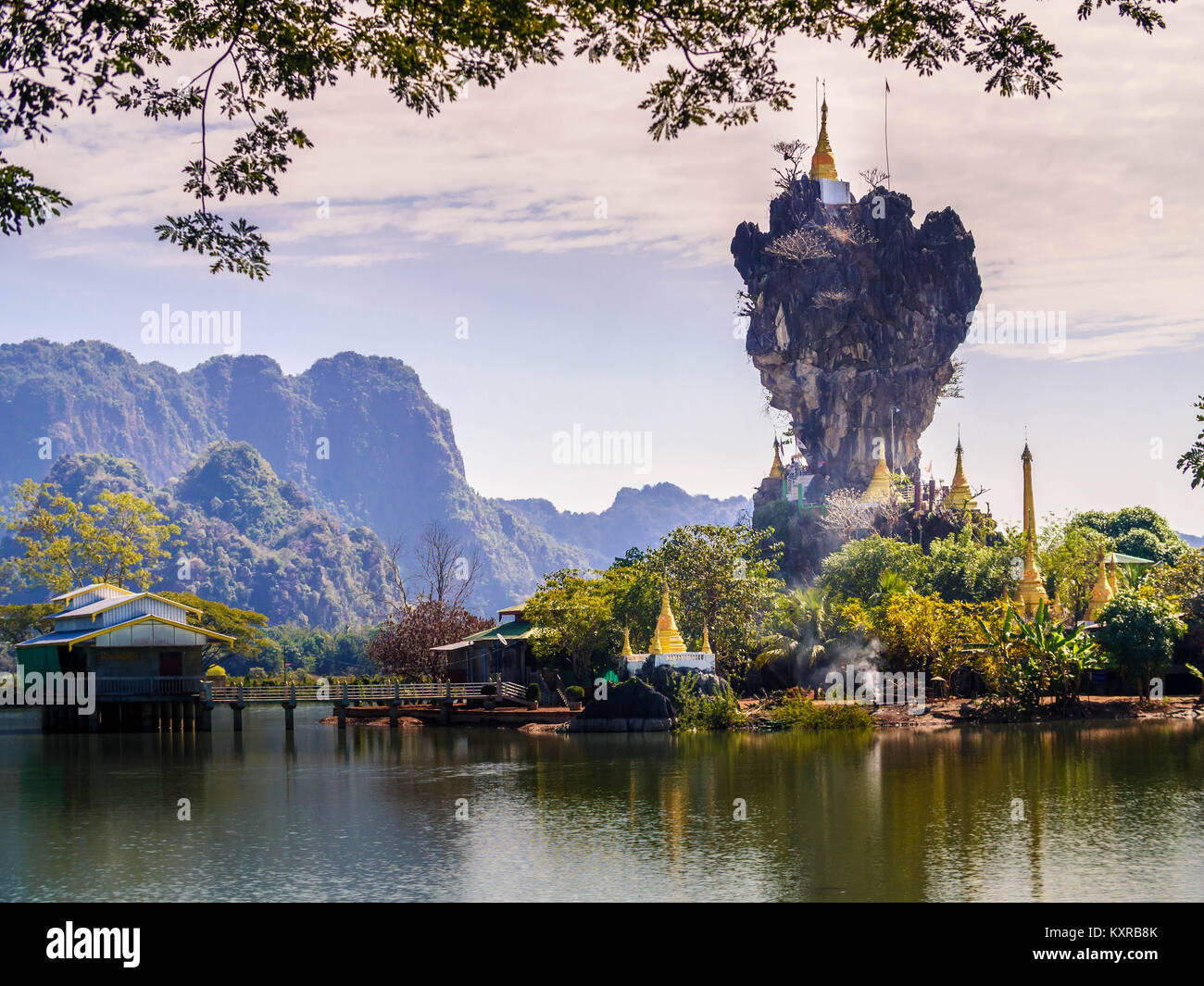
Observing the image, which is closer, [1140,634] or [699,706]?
[699,706]

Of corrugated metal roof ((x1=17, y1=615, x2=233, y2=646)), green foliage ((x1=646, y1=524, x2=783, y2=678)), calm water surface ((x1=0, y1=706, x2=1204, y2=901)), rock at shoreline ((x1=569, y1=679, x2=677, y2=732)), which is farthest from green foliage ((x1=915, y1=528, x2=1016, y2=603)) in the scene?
corrugated metal roof ((x1=17, y1=615, x2=233, y2=646))

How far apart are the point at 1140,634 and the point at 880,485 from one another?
3893 cm

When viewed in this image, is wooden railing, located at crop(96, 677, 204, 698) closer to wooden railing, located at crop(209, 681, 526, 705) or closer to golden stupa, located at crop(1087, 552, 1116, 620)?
wooden railing, located at crop(209, 681, 526, 705)

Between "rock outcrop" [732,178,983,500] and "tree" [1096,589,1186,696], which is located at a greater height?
"rock outcrop" [732,178,983,500]

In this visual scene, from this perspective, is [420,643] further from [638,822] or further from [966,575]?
[638,822]

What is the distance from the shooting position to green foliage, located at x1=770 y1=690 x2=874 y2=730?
4747 cm

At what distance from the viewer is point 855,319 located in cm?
9669

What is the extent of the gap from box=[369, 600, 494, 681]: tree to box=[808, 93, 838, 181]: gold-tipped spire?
54.2 meters

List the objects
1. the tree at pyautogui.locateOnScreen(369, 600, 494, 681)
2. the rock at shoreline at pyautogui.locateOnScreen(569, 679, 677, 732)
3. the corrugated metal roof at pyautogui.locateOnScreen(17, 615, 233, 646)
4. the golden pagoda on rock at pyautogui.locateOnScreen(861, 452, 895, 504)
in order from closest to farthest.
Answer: the rock at shoreline at pyautogui.locateOnScreen(569, 679, 677, 732), the corrugated metal roof at pyautogui.locateOnScreen(17, 615, 233, 646), the tree at pyautogui.locateOnScreen(369, 600, 494, 681), the golden pagoda on rock at pyautogui.locateOnScreen(861, 452, 895, 504)

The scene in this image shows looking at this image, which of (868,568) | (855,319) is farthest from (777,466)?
(868,568)

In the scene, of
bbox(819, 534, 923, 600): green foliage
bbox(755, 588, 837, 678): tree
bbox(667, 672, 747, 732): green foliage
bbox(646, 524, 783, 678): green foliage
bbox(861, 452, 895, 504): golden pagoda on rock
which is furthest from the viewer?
bbox(861, 452, 895, 504): golden pagoda on rock
